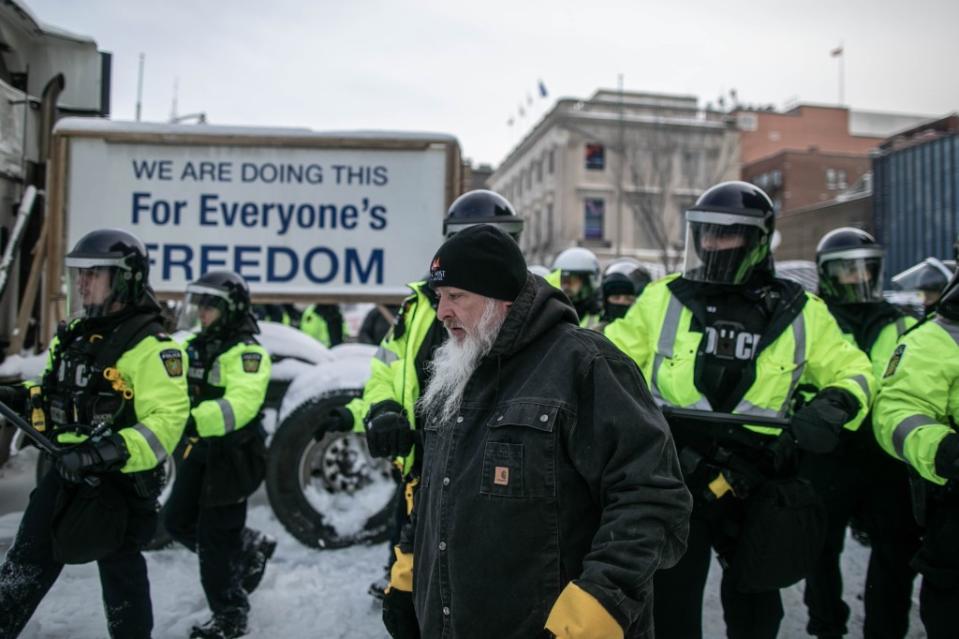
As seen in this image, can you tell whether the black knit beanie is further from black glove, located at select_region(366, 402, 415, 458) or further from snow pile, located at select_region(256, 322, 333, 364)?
snow pile, located at select_region(256, 322, 333, 364)

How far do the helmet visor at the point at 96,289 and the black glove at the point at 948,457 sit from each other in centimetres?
332

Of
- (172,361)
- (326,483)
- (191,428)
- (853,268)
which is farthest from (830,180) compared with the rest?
(172,361)

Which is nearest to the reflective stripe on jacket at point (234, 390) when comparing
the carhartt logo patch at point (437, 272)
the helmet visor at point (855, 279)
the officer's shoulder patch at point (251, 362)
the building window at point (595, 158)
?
the officer's shoulder patch at point (251, 362)


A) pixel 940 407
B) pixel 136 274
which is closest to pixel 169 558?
pixel 136 274

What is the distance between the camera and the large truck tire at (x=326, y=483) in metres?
4.96

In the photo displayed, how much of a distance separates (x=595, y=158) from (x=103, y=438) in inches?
1502

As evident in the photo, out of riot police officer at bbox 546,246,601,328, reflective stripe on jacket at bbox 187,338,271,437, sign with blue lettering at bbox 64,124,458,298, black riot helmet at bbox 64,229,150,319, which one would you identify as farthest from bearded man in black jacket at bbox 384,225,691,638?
riot police officer at bbox 546,246,601,328

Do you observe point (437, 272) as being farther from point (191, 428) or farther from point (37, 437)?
point (191, 428)

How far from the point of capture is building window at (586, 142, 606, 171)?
128 feet

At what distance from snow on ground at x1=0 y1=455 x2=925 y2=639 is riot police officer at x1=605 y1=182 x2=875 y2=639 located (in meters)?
1.34

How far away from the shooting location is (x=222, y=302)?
13.8ft

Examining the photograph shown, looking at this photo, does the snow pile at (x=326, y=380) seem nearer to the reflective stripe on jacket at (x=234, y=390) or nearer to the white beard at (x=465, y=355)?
the reflective stripe on jacket at (x=234, y=390)

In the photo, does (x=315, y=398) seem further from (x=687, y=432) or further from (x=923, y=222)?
(x=923, y=222)

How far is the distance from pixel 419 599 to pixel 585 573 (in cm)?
57
